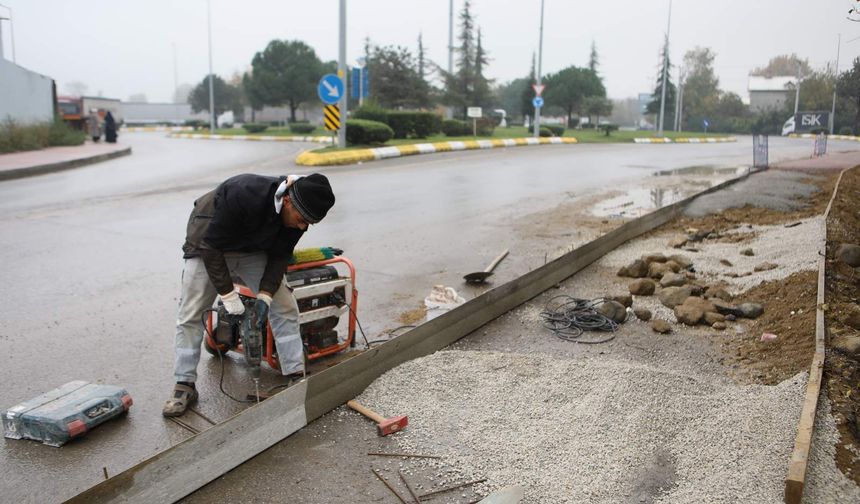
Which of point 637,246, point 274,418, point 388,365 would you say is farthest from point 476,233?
point 274,418

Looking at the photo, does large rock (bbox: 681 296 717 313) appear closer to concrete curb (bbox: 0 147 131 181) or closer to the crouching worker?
the crouching worker

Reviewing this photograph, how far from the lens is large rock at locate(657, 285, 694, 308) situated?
6.34 m

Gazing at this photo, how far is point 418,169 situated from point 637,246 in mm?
9488

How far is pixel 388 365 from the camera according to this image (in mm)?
4535

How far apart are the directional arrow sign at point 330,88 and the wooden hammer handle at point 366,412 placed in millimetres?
15240

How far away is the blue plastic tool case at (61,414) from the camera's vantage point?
354 centimetres

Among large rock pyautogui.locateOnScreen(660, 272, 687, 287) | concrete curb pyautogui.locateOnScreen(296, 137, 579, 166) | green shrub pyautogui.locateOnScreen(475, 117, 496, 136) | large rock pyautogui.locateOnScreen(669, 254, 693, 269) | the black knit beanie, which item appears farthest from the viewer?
green shrub pyautogui.locateOnScreen(475, 117, 496, 136)

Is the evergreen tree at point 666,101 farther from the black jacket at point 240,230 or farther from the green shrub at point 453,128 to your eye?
the black jacket at point 240,230

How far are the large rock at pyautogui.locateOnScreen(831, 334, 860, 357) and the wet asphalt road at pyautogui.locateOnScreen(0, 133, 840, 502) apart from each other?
336 centimetres

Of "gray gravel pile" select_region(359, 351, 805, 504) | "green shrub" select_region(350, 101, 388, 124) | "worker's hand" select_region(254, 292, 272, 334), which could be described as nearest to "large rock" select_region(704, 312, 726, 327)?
"gray gravel pile" select_region(359, 351, 805, 504)

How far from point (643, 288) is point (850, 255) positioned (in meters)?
2.20

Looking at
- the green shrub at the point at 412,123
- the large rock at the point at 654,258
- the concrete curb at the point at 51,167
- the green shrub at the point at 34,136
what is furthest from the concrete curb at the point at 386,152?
the large rock at the point at 654,258

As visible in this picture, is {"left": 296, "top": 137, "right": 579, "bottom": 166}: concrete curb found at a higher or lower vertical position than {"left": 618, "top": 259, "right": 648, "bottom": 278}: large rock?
higher

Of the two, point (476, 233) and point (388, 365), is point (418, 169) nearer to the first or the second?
point (476, 233)
